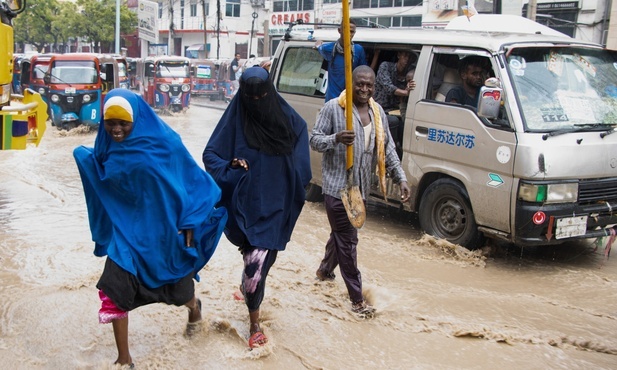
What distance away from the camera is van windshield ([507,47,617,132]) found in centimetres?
570

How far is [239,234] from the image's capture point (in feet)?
13.0

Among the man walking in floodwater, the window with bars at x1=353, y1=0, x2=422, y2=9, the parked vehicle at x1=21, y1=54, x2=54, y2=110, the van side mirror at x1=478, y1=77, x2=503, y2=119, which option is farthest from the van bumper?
the window with bars at x1=353, y1=0, x2=422, y2=9

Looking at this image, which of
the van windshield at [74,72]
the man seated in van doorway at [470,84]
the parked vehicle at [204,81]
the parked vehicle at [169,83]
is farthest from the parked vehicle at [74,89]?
the parked vehicle at [204,81]

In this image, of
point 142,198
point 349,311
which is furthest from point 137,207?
point 349,311

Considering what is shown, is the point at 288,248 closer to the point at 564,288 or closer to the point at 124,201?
the point at 564,288

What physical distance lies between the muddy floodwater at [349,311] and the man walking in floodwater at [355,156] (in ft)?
1.19

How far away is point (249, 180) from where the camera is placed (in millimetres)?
3869

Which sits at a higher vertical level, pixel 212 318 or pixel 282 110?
pixel 282 110

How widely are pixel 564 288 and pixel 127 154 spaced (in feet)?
12.4

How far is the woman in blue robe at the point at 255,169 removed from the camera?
3.86 metres

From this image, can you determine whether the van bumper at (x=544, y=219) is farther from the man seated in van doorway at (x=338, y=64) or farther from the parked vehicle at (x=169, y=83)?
the parked vehicle at (x=169, y=83)

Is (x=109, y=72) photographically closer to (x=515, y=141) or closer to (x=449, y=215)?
(x=449, y=215)

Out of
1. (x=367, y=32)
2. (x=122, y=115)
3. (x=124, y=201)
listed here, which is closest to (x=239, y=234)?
(x=124, y=201)

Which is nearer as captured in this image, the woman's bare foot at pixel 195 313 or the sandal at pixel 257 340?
the sandal at pixel 257 340
